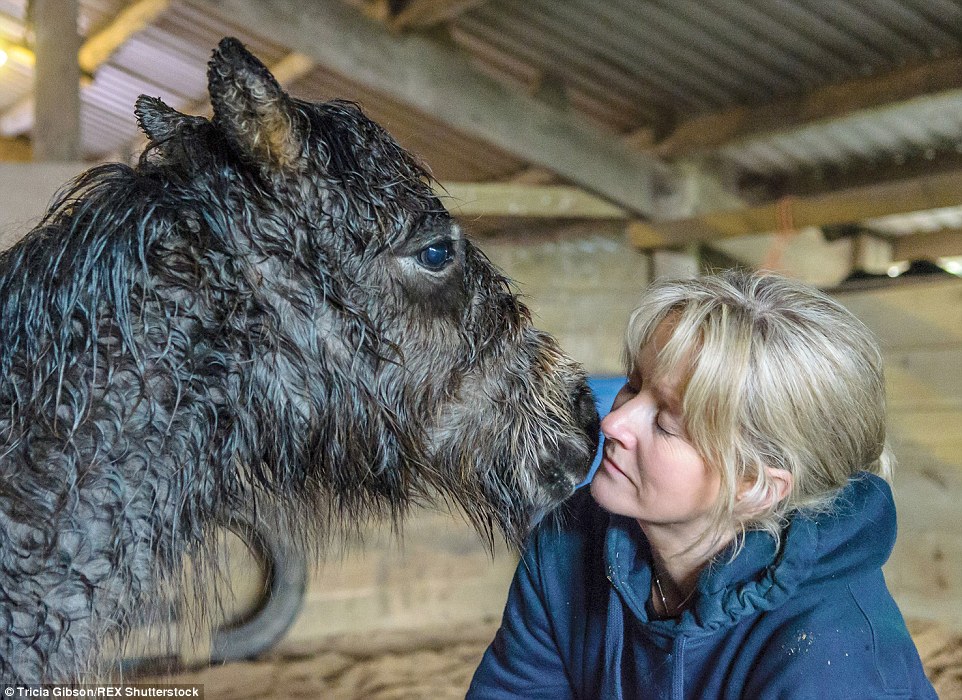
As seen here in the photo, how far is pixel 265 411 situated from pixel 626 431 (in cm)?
63

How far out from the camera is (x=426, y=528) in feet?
17.1

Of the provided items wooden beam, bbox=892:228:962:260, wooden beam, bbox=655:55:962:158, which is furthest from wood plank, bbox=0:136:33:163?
wooden beam, bbox=892:228:962:260

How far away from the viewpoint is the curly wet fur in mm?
1174

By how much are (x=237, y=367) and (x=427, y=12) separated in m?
3.84

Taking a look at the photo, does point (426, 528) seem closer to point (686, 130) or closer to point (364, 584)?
point (364, 584)

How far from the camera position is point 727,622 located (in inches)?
54.2

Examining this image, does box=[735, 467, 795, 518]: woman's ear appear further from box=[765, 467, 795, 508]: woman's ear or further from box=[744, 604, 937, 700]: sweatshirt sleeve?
box=[744, 604, 937, 700]: sweatshirt sleeve

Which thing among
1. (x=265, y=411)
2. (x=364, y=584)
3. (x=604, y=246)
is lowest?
(x=364, y=584)

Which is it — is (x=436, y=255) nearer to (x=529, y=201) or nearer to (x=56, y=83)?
(x=56, y=83)

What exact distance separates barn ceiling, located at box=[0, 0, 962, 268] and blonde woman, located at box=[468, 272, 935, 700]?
325 cm

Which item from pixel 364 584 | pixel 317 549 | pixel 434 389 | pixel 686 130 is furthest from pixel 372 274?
pixel 686 130

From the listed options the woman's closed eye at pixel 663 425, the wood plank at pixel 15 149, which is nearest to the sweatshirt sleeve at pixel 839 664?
the woman's closed eye at pixel 663 425

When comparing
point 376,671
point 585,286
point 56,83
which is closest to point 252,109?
point 376,671

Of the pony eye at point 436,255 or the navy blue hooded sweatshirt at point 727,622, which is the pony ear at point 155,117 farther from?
the navy blue hooded sweatshirt at point 727,622
